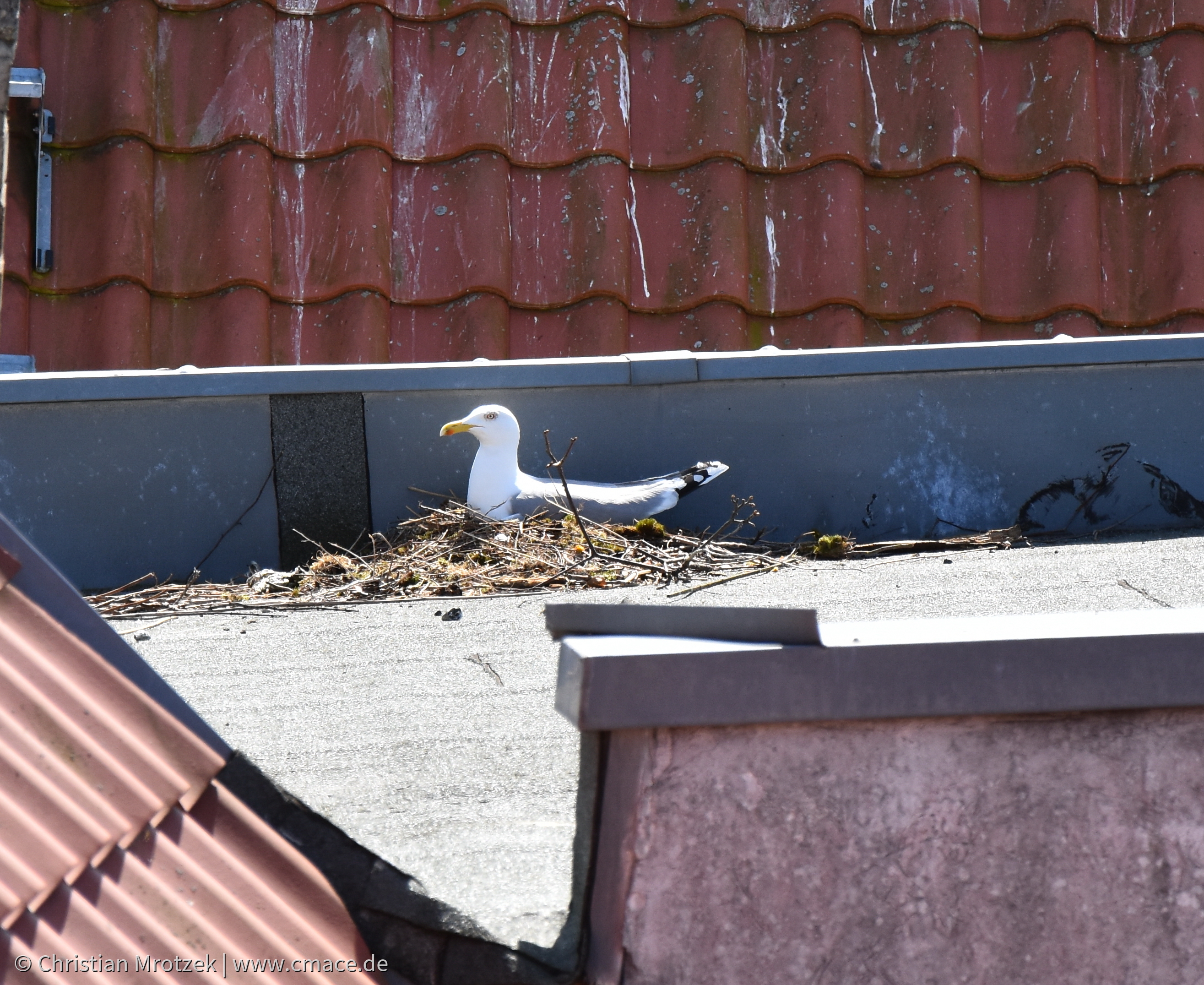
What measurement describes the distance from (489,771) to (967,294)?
2871 millimetres

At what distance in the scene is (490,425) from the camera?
3416mm

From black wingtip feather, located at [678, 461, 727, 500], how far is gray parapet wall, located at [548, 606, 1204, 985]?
224cm

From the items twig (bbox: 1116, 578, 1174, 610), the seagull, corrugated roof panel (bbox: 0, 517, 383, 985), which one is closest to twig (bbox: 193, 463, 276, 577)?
the seagull

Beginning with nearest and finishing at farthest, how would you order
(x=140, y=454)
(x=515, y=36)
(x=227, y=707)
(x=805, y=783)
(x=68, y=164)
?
(x=805, y=783) → (x=227, y=707) → (x=140, y=454) → (x=68, y=164) → (x=515, y=36)

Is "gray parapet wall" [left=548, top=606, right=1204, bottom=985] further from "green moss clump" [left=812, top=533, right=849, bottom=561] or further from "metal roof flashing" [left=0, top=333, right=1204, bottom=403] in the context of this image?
"metal roof flashing" [left=0, top=333, right=1204, bottom=403]

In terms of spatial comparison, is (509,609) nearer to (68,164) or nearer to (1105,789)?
(1105,789)

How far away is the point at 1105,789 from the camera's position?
1200mm

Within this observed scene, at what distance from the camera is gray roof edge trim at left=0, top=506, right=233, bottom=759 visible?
136 centimetres

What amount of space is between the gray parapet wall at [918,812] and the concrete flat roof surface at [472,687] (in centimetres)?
17

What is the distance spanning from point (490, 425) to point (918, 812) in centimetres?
235

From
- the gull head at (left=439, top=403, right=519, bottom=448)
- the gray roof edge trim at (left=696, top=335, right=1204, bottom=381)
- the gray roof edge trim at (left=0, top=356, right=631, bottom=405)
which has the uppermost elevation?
the gray roof edge trim at (left=696, top=335, right=1204, bottom=381)

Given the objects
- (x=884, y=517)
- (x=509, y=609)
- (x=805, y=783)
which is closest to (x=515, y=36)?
(x=884, y=517)

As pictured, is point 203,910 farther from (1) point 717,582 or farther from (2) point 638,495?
(2) point 638,495

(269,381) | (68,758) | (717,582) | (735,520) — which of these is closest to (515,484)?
(735,520)
